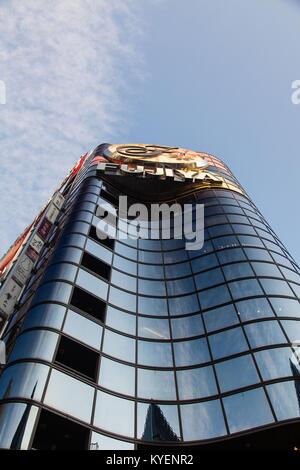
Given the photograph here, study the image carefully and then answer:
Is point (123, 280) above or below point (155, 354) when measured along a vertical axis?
above

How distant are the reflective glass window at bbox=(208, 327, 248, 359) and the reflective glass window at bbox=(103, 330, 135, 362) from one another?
3780 mm

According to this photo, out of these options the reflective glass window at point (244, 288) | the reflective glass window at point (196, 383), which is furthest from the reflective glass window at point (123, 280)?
the reflective glass window at point (196, 383)

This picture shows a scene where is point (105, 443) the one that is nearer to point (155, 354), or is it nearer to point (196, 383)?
point (196, 383)

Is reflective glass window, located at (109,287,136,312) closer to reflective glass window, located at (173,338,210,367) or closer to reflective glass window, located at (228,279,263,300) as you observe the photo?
reflective glass window, located at (173,338,210,367)

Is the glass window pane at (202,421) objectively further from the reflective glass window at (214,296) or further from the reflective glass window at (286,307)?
the reflective glass window at (214,296)

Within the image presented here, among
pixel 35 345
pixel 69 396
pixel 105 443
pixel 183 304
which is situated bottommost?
pixel 105 443

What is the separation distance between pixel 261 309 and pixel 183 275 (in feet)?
20.1

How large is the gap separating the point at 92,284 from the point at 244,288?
796 cm

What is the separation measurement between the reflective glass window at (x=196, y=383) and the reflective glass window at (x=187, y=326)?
219 centimetres

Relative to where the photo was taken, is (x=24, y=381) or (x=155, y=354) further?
(x=155, y=354)

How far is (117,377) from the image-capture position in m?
16.4

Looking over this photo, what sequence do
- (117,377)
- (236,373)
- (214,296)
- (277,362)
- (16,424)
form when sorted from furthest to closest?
(214,296), (117,377), (236,373), (277,362), (16,424)

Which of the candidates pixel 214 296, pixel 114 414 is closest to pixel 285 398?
pixel 114 414

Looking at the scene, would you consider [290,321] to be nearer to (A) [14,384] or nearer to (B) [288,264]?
(B) [288,264]
